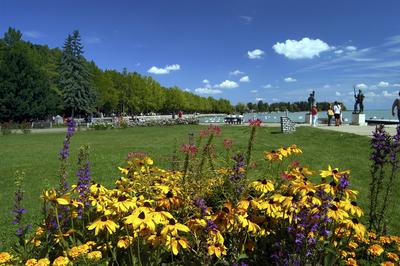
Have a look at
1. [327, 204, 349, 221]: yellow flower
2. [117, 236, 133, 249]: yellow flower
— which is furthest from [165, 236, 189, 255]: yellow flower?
[327, 204, 349, 221]: yellow flower

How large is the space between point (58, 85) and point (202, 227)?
211 feet

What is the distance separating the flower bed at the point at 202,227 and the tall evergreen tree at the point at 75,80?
2338 inches

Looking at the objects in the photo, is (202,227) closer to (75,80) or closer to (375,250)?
(375,250)

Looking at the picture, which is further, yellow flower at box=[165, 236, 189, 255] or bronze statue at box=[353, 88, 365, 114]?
bronze statue at box=[353, 88, 365, 114]

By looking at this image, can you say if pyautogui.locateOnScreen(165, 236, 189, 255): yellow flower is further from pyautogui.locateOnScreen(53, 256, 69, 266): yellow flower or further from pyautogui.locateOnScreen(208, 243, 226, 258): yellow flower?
pyautogui.locateOnScreen(53, 256, 69, 266): yellow flower

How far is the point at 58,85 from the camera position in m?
63.2

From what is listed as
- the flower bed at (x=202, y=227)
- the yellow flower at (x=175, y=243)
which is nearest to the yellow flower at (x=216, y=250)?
the flower bed at (x=202, y=227)

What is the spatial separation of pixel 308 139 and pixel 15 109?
139 feet

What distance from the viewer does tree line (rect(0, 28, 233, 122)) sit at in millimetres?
51656

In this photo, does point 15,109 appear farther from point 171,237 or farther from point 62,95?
point 171,237

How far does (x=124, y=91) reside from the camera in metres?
84.3

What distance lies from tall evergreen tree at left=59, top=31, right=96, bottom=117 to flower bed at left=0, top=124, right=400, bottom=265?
59.4 meters

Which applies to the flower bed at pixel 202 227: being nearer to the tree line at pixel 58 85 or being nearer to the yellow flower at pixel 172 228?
the yellow flower at pixel 172 228

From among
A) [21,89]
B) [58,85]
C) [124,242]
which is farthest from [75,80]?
[124,242]
